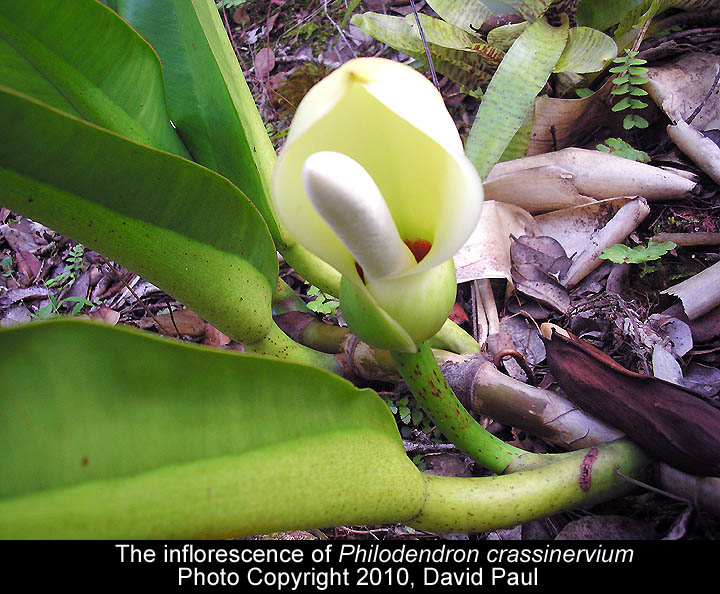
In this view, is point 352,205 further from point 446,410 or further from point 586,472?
point 586,472

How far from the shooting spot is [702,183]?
38.7 inches

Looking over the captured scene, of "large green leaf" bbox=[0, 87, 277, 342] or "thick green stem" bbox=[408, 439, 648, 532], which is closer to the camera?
"large green leaf" bbox=[0, 87, 277, 342]

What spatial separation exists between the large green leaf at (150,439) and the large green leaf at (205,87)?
0.39m

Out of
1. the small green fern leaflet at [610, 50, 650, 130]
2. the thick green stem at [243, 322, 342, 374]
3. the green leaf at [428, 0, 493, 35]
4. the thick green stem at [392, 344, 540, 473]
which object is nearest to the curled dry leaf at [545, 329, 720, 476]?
the thick green stem at [392, 344, 540, 473]

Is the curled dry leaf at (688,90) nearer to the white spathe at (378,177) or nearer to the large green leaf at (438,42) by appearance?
the large green leaf at (438,42)

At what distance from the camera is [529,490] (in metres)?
0.66

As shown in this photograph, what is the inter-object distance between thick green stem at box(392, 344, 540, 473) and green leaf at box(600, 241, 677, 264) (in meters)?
0.38

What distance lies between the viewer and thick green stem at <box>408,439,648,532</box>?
2.06 feet

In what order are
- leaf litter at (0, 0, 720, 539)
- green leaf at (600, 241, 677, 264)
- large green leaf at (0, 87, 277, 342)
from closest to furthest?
Result: large green leaf at (0, 87, 277, 342)
leaf litter at (0, 0, 720, 539)
green leaf at (600, 241, 677, 264)

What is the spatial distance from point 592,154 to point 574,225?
5.4 inches

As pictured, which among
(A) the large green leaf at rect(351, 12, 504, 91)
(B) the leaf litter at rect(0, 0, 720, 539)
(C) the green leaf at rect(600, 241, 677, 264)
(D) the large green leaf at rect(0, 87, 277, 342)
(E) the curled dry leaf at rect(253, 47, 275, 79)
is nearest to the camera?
(D) the large green leaf at rect(0, 87, 277, 342)

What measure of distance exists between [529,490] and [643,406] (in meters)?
0.17

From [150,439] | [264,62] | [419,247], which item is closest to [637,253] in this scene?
[419,247]

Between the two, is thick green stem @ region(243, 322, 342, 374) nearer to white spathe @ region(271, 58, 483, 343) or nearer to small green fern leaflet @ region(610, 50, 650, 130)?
white spathe @ region(271, 58, 483, 343)
